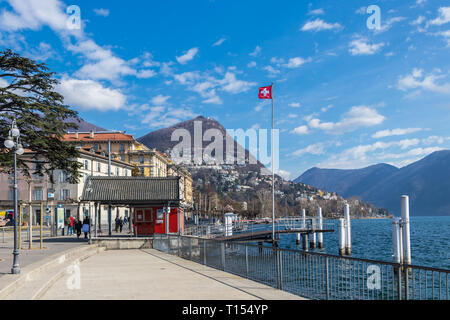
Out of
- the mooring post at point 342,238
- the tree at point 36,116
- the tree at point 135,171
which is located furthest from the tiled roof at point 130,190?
the tree at point 135,171

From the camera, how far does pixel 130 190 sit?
33.1 m

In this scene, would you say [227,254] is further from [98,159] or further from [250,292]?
[98,159]

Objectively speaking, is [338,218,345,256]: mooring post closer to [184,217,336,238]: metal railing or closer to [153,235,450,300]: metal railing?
[184,217,336,238]: metal railing

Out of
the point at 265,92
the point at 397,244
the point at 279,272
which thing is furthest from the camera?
the point at 265,92

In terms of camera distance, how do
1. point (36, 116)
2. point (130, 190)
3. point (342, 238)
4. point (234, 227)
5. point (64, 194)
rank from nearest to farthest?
1. point (36, 116)
2. point (130, 190)
3. point (342, 238)
4. point (234, 227)
5. point (64, 194)

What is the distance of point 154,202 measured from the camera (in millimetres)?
32844

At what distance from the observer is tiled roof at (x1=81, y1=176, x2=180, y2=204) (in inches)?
1266

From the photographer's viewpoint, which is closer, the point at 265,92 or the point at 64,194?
the point at 265,92

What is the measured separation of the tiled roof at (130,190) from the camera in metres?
32.2

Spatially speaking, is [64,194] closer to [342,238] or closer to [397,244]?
[342,238]

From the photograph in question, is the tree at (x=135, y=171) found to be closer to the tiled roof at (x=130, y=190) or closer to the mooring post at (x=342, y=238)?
the mooring post at (x=342, y=238)

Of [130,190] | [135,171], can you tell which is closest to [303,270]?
[130,190]
